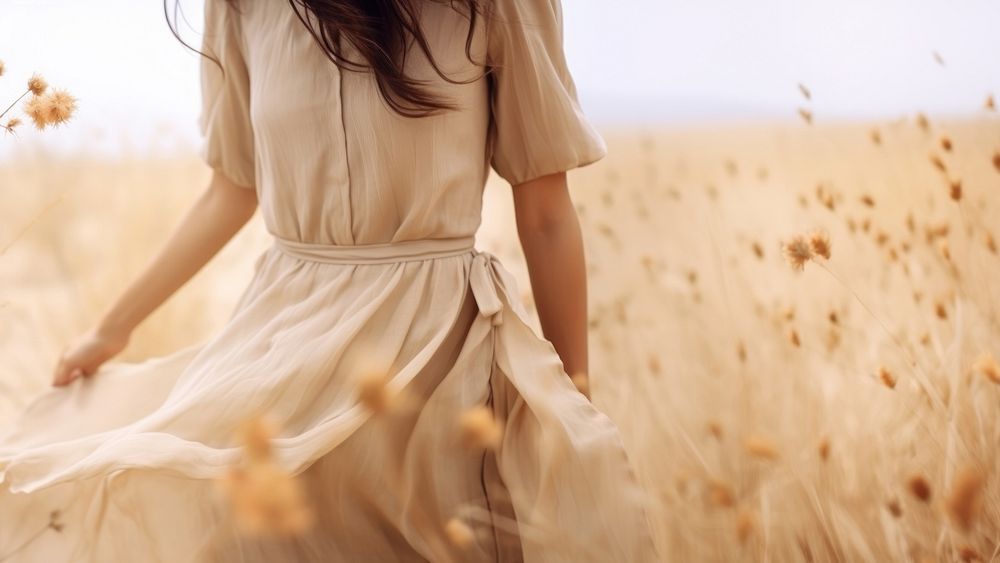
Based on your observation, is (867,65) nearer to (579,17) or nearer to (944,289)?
(944,289)

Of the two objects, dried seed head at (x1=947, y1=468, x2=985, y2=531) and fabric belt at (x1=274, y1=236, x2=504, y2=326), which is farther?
fabric belt at (x1=274, y1=236, x2=504, y2=326)

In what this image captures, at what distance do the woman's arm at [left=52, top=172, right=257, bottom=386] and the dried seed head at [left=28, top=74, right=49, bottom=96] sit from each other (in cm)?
37

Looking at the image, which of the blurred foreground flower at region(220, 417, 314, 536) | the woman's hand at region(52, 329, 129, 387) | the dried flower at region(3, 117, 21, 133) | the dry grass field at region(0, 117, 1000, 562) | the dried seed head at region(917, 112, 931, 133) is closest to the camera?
the blurred foreground flower at region(220, 417, 314, 536)

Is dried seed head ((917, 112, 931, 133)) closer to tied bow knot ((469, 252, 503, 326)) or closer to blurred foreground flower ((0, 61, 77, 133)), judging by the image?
tied bow knot ((469, 252, 503, 326))

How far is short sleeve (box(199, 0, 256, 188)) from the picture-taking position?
104cm

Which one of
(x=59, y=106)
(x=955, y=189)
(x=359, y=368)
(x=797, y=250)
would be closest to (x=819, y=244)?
(x=797, y=250)

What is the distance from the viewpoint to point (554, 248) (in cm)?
101

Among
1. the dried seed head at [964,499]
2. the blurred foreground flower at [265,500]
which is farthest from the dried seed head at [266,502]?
the dried seed head at [964,499]

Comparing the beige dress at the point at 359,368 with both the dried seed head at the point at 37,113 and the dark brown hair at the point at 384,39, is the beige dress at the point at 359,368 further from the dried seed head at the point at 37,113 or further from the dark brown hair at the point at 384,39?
the dried seed head at the point at 37,113

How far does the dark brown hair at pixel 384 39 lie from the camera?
0.87m

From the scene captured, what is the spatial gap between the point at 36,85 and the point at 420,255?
43cm

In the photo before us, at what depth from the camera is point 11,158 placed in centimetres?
284

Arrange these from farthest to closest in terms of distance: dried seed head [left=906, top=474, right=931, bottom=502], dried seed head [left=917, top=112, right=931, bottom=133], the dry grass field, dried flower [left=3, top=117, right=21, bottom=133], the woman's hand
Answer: dried seed head [left=917, top=112, right=931, bottom=133], the woman's hand, the dry grass field, dried flower [left=3, top=117, right=21, bottom=133], dried seed head [left=906, top=474, right=931, bottom=502]

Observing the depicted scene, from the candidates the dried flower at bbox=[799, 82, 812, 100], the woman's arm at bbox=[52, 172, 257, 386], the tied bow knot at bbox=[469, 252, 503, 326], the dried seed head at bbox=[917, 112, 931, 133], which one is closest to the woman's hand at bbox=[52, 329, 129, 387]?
the woman's arm at bbox=[52, 172, 257, 386]
